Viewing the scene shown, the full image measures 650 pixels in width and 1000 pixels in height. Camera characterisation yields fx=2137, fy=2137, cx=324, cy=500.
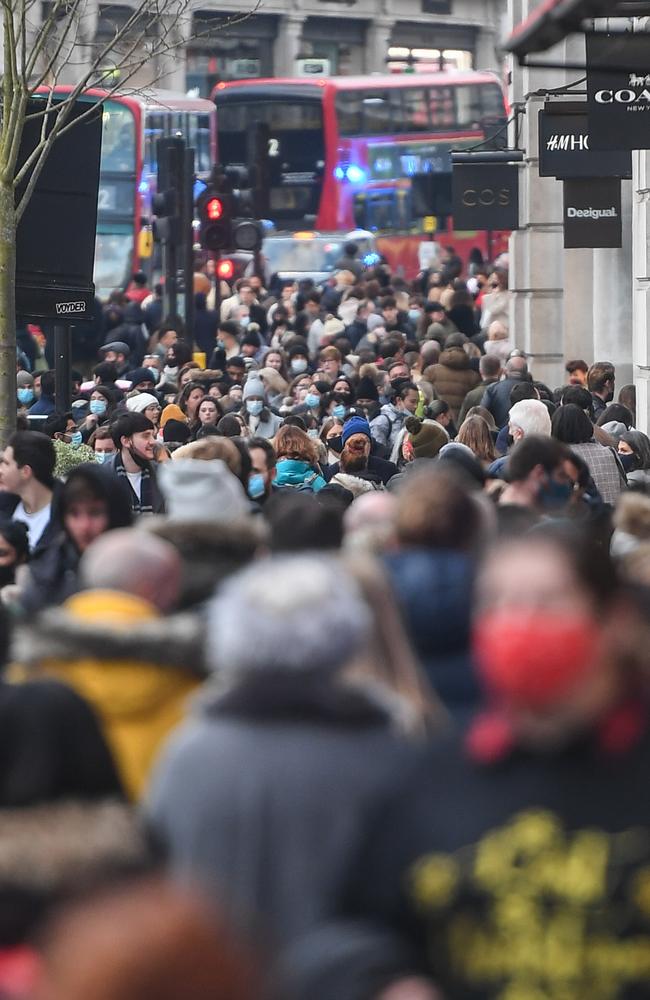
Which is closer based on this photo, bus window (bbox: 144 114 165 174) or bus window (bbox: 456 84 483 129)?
bus window (bbox: 144 114 165 174)

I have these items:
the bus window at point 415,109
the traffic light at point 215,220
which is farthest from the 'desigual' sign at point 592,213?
the bus window at point 415,109

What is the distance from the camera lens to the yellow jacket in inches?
148

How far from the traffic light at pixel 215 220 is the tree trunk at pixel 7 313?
12.2 meters

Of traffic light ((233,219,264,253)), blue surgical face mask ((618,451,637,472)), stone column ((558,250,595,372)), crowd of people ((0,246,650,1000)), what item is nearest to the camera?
crowd of people ((0,246,650,1000))

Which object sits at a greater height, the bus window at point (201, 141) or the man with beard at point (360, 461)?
the bus window at point (201, 141)

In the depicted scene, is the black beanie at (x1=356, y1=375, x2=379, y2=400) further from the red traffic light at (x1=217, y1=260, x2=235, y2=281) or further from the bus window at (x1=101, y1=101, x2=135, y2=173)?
the bus window at (x1=101, y1=101, x2=135, y2=173)

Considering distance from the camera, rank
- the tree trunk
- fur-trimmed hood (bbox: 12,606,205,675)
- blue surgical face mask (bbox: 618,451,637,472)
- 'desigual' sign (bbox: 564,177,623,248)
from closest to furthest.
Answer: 1. fur-trimmed hood (bbox: 12,606,205,675)
2. blue surgical face mask (bbox: 618,451,637,472)
3. the tree trunk
4. 'desigual' sign (bbox: 564,177,623,248)

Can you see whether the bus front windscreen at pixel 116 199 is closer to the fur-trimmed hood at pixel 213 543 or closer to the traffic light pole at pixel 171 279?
the traffic light pole at pixel 171 279

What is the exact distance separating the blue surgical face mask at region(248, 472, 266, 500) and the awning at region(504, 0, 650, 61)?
2.02 m

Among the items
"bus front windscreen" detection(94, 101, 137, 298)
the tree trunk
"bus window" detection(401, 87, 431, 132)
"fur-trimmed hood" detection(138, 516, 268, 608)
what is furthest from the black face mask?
"bus window" detection(401, 87, 431, 132)

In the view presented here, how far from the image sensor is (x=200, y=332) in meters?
23.2

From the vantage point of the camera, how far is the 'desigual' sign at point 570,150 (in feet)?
52.5

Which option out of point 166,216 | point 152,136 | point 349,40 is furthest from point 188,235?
point 349,40

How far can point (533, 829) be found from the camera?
258 centimetres
